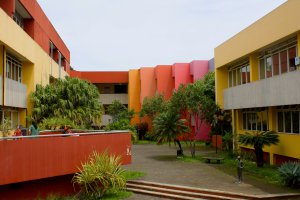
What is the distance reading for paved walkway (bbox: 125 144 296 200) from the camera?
16.0 metres

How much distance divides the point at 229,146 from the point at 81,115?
1214cm

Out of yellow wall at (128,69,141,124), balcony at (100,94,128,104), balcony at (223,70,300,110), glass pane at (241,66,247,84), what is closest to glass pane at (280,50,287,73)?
balcony at (223,70,300,110)

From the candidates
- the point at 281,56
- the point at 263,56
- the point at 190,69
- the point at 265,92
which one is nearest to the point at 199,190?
the point at 265,92

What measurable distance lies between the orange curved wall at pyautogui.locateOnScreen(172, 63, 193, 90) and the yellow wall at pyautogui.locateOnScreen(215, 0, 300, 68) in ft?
45.8

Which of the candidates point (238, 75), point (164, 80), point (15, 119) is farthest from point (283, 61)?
point (164, 80)

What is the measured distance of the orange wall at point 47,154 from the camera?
41.5 ft

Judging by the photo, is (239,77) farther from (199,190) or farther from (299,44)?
(199,190)

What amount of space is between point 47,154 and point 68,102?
13866 mm

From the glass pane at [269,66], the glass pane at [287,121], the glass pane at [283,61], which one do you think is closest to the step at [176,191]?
the glass pane at [287,121]

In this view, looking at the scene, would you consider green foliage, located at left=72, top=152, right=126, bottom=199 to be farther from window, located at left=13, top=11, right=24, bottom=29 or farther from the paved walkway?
window, located at left=13, top=11, right=24, bottom=29

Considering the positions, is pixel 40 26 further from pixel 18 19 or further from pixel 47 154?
pixel 47 154

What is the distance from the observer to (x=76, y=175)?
1568 centimetres

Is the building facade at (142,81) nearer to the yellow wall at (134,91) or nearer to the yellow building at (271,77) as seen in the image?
the yellow wall at (134,91)

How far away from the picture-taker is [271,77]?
64.8 feet
